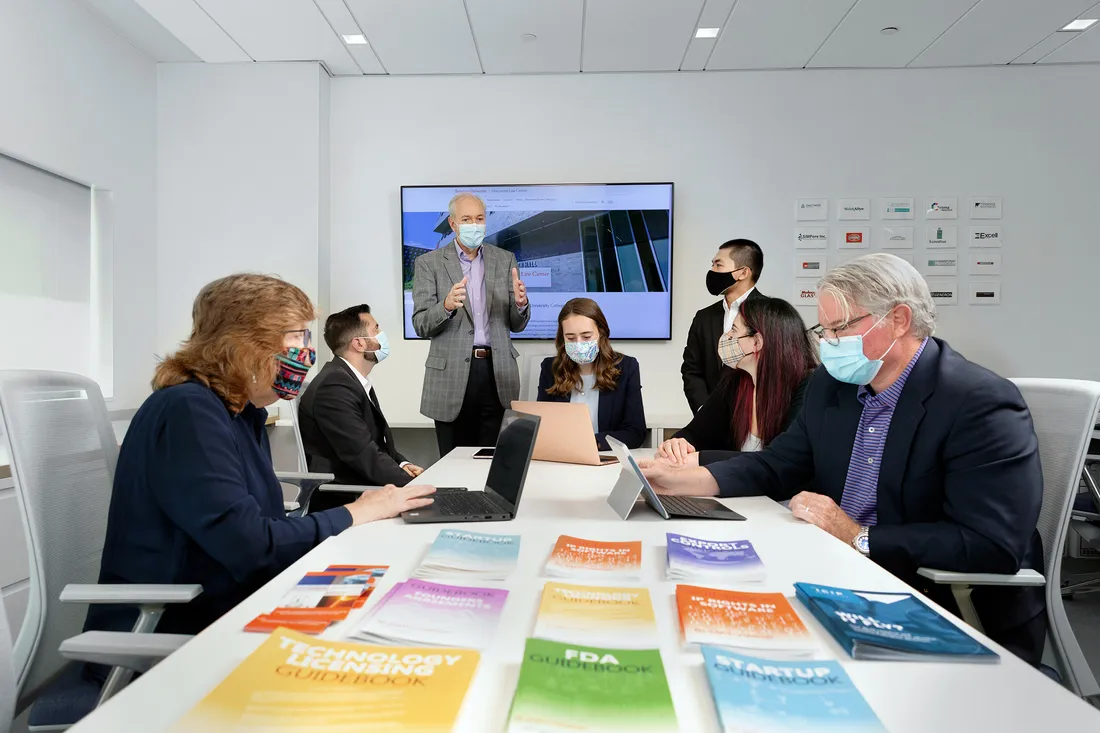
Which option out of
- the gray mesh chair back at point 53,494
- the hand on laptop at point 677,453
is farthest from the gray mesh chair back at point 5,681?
the hand on laptop at point 677,453

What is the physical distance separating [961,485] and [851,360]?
35 cm

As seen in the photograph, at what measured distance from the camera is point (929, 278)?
4207mm

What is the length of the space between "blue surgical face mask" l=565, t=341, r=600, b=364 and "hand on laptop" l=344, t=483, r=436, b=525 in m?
1.32

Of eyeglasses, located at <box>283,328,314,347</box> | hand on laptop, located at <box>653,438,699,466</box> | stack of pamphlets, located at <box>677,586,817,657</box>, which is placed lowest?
stack of pamphlets, located at <box>677,586,817,657</box>

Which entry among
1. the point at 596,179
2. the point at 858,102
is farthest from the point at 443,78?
the point at 858,102

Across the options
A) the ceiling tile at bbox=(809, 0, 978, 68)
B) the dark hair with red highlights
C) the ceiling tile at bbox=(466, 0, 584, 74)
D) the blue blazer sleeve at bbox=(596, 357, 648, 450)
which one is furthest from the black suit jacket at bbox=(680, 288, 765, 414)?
the ceiling tile at bbox=(466, 0, 584, 74)

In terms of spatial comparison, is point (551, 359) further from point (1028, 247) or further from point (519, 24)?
point (1028, 247)

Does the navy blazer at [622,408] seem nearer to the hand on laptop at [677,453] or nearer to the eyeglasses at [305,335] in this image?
the hand on laptop at [677,453]

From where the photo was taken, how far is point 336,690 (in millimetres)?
722

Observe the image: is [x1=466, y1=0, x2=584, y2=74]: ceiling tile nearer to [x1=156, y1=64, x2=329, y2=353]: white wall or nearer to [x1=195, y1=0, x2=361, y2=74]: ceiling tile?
[x1=195, y1=0, x2=361, y2=74]: ceiling tile

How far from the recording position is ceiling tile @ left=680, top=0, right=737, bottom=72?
Result: 3451mm

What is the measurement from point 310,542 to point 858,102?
4126 millimetres

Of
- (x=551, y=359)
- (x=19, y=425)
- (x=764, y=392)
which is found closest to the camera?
(x=19, y=425)

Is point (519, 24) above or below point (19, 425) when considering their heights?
above
